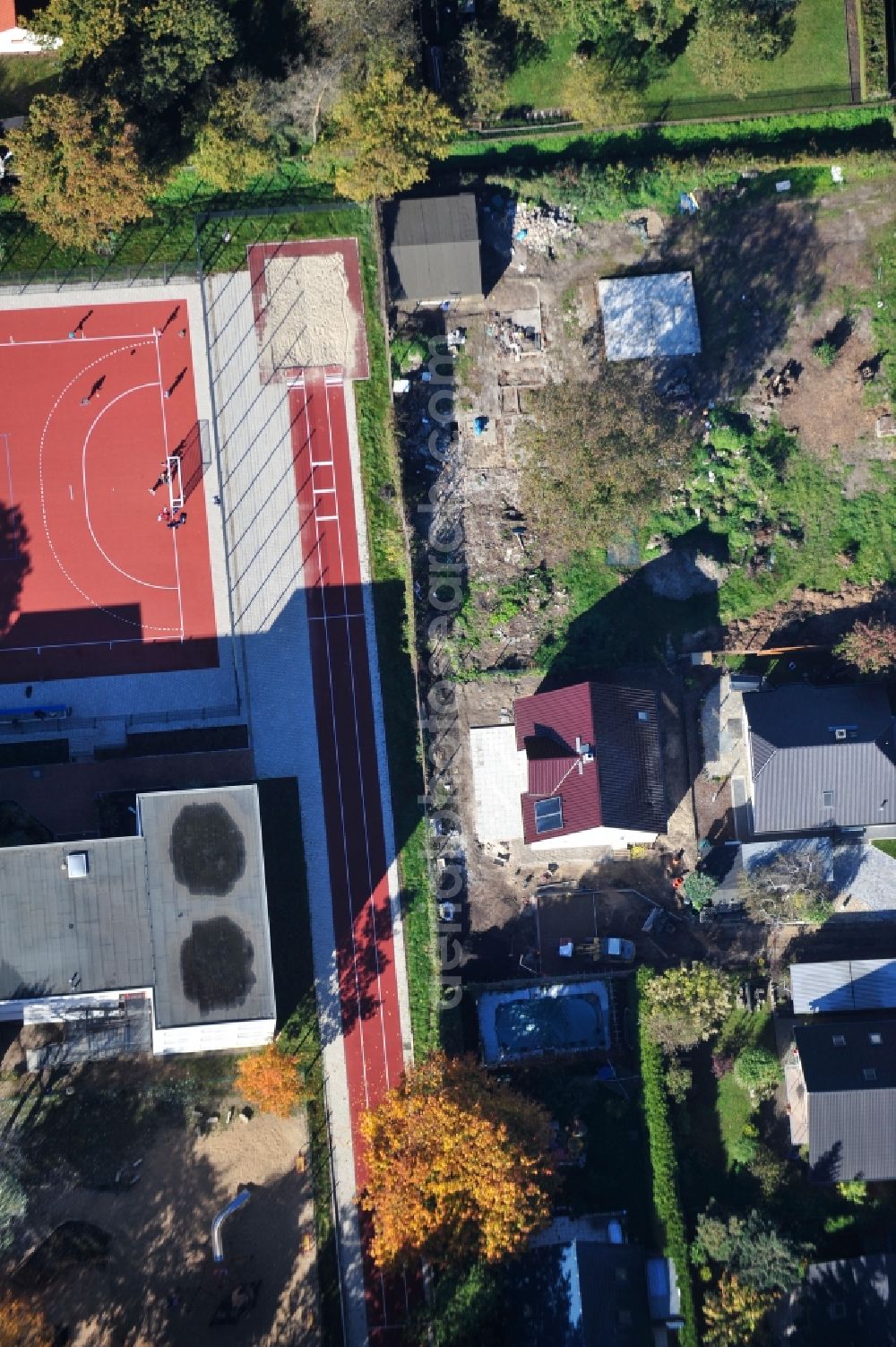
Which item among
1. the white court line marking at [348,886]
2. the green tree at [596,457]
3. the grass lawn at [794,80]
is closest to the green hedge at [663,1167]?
the white court line marking at [348,886]

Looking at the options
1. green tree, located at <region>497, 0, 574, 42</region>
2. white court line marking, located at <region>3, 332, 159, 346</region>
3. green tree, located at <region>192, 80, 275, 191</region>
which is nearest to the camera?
green tree, located at <region>192, 80, 275, 191</region>

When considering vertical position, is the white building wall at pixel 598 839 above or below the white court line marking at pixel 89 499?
below

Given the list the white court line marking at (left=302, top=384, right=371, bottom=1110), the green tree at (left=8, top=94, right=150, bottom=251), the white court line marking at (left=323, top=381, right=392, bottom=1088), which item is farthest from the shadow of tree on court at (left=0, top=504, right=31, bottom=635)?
the white court line marking at (left=323, top=381, right=392, bottom=1088)

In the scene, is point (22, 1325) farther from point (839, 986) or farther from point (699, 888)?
point (839, 986)

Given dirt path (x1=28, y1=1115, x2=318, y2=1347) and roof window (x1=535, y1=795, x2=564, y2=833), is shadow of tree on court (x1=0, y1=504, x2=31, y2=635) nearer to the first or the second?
dirt path (x1=28, y1=1115, x2=318, y2=1347)

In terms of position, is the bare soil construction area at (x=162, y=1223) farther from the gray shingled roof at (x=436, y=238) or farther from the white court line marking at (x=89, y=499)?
the gray shingled roof at (x=436, y=238)

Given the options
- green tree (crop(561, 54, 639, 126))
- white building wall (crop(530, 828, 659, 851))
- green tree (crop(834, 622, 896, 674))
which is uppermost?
green tree (crop(561, 54, 639, 126))

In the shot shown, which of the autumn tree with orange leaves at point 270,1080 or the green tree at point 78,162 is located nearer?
the green tree at point 78,162

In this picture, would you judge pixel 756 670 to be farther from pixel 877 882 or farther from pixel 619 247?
pixel 619 247

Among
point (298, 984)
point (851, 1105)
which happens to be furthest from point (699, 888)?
point (298, 984)
